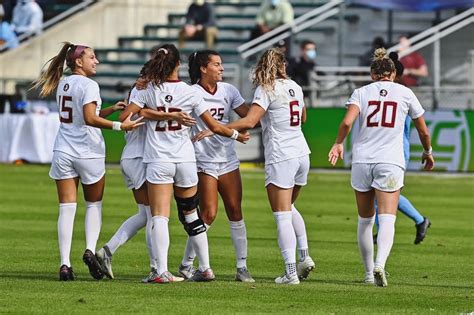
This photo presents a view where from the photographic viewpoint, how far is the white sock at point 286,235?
12.7 m

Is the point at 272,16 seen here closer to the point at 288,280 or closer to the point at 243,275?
the point at 243,275

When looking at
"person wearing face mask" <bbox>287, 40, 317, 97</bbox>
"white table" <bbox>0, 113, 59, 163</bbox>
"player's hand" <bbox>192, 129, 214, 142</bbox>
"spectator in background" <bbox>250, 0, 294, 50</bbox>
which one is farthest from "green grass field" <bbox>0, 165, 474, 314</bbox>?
"spectator in background" <bbox>250, 0, 294, 50</bbox>

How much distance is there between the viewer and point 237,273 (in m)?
12.9

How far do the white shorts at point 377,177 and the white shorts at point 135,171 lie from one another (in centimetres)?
195

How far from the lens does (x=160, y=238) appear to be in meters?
12.4

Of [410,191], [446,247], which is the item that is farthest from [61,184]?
[410,191]

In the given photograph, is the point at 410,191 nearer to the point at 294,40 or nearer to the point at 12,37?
the point at 294,40

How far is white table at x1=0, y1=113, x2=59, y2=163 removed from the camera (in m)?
31.1

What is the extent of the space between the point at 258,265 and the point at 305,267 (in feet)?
4.69

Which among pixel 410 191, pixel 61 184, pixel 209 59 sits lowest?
pixel 410 191

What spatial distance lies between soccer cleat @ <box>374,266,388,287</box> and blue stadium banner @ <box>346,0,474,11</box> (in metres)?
21.9

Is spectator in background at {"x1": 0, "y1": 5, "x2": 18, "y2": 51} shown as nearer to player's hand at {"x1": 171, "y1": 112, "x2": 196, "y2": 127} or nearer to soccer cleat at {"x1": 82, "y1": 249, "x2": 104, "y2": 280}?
soccer cleat at {"x1": 82, "y1": 249, "x2": 104, "y2": 280}

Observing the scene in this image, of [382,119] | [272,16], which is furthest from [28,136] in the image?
[382,119]

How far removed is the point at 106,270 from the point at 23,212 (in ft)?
25.1
